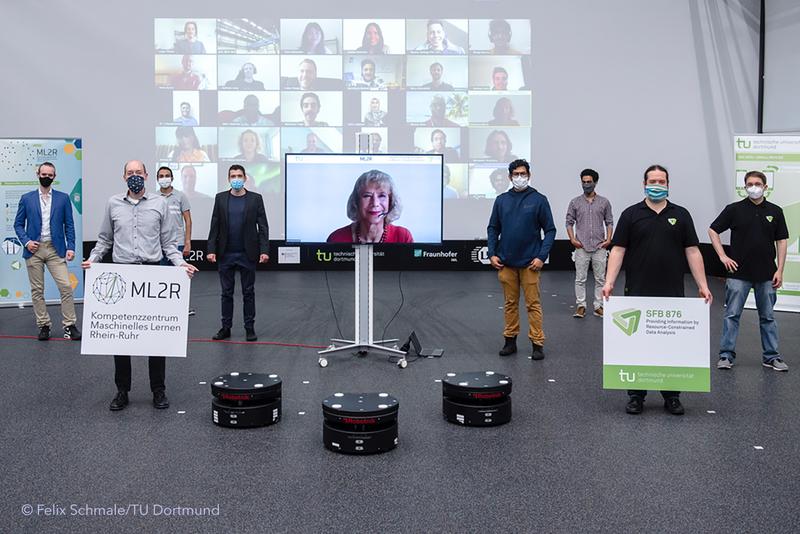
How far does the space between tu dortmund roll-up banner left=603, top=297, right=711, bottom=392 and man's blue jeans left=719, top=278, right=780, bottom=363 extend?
146 cm

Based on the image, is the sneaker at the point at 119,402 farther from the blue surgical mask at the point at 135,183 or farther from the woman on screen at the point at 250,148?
the woman on screen at the point at 250,148

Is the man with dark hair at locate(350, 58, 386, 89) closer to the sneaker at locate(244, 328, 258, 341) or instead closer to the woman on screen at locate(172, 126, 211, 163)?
the woman on screen at locate(172, 126, 211, 163)

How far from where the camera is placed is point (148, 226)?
17.5 ft

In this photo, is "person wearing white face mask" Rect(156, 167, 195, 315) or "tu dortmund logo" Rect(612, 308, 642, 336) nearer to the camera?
"tu dortmund logo" Rect(612, 308, 642, 336)

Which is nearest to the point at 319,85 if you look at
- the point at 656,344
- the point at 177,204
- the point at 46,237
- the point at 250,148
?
the point at 250,148

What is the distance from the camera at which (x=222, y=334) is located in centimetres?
778

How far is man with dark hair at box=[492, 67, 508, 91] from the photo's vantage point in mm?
12820

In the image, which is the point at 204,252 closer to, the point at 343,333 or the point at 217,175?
the point at 217,175

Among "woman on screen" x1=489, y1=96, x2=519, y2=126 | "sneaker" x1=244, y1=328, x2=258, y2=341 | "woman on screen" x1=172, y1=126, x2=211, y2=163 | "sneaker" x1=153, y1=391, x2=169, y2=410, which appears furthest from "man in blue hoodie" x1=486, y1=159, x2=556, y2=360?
"woman on screen" x1=172, y1=126, x2=211, y2=163

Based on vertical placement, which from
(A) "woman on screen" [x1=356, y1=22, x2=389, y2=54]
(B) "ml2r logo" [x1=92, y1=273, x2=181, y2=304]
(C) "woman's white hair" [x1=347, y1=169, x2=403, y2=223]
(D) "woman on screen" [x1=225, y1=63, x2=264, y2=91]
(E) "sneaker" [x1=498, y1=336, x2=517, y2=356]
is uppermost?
(A) "woman on screen" [x1=356, y1=22, x2=389, y2=54]

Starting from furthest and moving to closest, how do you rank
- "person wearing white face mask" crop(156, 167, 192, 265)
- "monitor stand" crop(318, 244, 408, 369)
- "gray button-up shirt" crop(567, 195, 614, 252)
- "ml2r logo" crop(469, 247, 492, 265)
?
"ml2r logo" crop(469, 247, 492, 265)
"gray button-up shirt" crop(567, 195, 614, 252)
"person wearing white face mask" crop(156, 167, 192, 265)
"monitor stand" crop(318, 244, 408, 369)

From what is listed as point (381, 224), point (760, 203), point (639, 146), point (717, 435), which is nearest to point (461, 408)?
point (717, 435)

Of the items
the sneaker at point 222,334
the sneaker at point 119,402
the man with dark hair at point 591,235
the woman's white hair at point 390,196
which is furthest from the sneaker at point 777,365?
the sneaker at point 119,402

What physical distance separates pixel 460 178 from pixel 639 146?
9.52 feet
